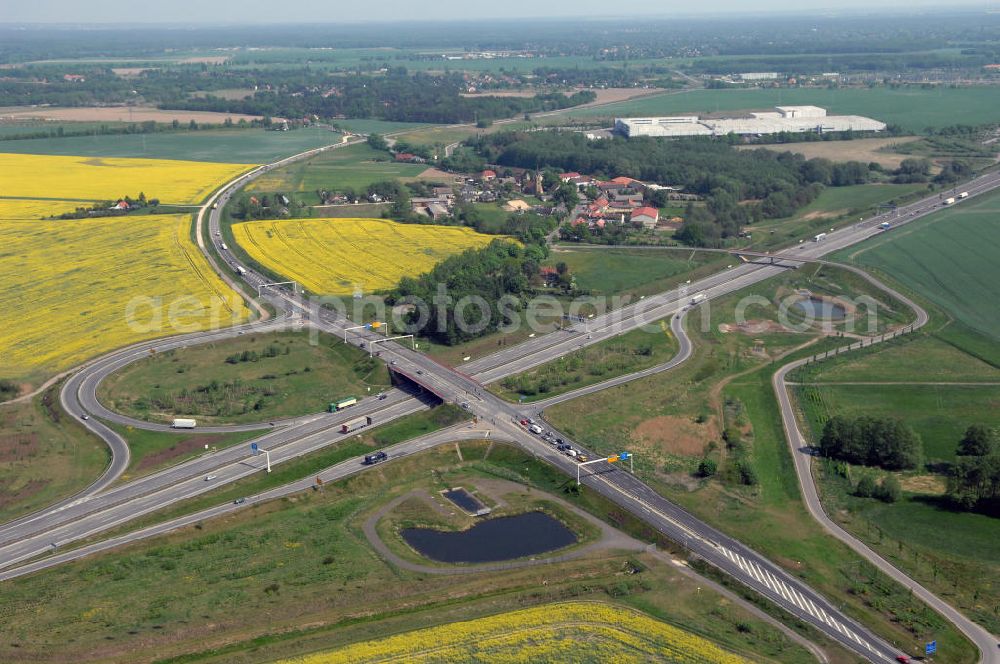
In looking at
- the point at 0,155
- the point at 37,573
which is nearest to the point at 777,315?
the point at 37,573

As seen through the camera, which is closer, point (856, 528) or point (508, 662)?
point (508, 662)

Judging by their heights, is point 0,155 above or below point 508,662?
above

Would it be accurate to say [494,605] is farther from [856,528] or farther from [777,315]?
[777,315]

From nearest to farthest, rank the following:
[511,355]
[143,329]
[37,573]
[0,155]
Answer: [37,573]
[511,355]
[143,329]
[0,155]

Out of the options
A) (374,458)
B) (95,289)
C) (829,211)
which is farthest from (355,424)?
(829,211)

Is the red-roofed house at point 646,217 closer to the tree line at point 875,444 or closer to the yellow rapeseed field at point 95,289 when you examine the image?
the yellow rapeseed field at point 95,289

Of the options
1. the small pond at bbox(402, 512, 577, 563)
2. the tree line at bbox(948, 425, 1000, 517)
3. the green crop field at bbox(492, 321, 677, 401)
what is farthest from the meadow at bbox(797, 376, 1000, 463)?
the small pond at bbox(402, 512, 577, 563)

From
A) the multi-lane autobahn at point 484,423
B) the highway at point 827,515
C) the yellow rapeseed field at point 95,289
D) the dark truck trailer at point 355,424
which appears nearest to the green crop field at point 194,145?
the yellow rapeseed field at point 95,289
